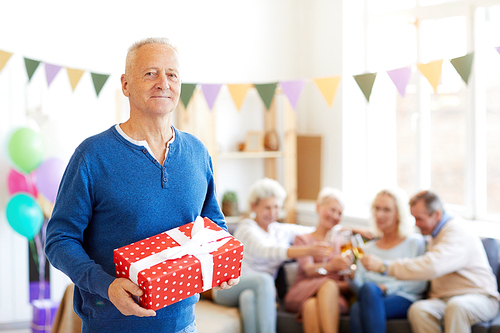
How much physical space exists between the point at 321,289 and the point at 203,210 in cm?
155

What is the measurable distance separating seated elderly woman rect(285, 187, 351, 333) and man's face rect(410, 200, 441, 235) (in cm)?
45

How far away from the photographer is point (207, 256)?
1175 mm

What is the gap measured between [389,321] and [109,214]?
1934 mm

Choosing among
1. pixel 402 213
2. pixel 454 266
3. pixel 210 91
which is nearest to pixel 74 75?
pixel 210 91

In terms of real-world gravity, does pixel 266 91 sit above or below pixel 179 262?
above

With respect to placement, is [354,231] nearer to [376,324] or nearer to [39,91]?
[376,324]

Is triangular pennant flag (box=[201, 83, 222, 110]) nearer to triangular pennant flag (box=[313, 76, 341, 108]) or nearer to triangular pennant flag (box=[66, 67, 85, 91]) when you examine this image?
triangular pennant flag (box=[313, 76, 341, 108])

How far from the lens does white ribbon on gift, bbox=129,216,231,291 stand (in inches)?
43.8

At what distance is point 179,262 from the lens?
1134 millimetres

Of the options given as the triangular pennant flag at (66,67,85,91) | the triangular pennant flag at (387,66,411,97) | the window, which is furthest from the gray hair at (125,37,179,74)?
the window

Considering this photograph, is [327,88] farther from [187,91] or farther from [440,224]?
[440,224]

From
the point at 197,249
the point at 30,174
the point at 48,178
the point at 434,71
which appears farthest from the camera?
the point at 30,174

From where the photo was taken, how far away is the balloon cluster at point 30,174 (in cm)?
306

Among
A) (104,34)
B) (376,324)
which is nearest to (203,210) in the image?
(376,324)
